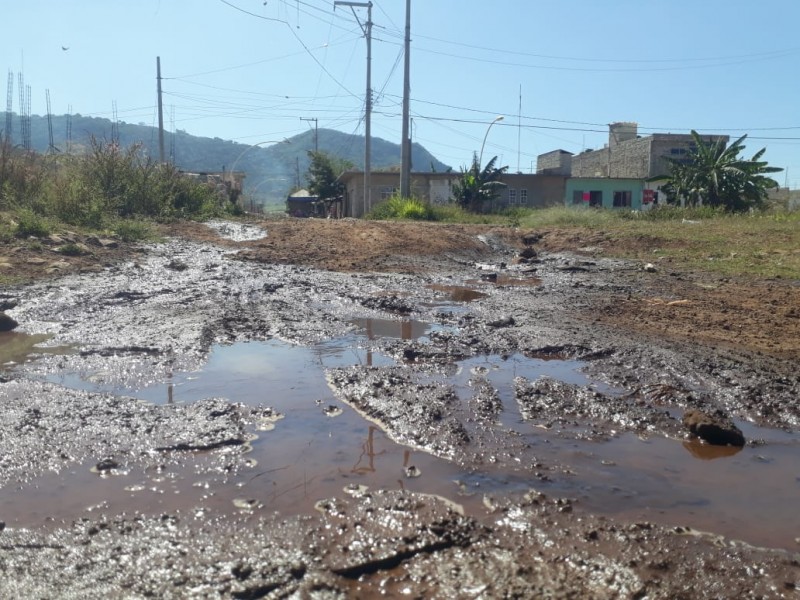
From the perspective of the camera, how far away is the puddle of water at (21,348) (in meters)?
5.87

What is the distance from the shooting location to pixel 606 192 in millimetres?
40469

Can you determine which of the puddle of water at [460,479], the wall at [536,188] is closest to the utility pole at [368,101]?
the wall at [536,188]

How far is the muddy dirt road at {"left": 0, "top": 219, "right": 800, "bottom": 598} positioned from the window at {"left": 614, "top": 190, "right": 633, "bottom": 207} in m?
33.5

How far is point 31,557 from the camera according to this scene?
2775 millimetres

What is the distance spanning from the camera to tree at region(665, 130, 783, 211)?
96.5 ft

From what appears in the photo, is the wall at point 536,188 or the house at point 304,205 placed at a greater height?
the wall at point 536,188

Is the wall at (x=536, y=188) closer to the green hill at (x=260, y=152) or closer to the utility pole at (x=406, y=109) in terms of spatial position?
the utility pole at (x=406, y=109)

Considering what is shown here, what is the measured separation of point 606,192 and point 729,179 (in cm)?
1107

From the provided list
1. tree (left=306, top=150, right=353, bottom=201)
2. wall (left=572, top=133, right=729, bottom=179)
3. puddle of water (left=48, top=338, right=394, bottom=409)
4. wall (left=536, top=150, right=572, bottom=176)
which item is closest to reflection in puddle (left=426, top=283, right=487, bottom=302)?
puddle of water (left=48, top=338, right=394, bottom=409)

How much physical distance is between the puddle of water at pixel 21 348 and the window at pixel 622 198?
125 ft

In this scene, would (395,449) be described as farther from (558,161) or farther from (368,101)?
(558,161)

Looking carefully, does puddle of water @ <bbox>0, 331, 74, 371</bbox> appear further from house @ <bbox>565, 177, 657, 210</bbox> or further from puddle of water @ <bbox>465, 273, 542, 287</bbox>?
house @ <bbox>565, 177, 657, 210</bbox>

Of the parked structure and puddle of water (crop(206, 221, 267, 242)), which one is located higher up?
the parked structure

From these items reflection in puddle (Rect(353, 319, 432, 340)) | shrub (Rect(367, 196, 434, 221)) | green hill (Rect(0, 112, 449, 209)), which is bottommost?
reflection in puddle (Rect(353, 319, 432, 340))
